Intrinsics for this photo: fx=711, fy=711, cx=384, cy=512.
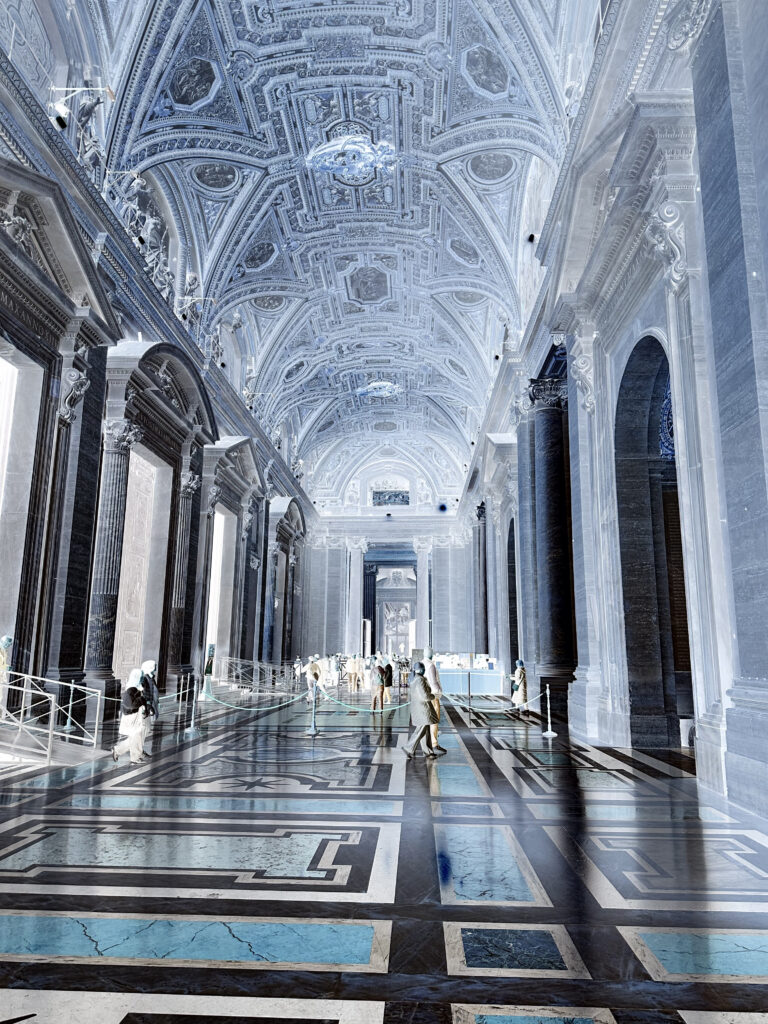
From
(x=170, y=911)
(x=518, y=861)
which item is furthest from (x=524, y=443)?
(x=170, y=911)

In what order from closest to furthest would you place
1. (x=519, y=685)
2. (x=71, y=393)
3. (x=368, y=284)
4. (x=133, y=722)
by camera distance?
(x=133, y=722) < (x=71, y=393) < (x=519, y=685) < (x=368, y=284)

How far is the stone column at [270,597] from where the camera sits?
2395 centimetres

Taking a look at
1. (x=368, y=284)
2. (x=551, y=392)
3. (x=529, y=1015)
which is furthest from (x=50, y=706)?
(x=368, y=284)

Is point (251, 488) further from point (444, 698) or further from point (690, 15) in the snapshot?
point (690, 15)

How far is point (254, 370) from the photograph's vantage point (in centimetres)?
2220

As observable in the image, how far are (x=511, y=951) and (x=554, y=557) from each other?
33.8 ft

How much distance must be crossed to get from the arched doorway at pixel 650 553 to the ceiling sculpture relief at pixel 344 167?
549 cm

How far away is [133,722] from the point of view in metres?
7.24

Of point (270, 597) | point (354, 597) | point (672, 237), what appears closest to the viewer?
point (672, 237)

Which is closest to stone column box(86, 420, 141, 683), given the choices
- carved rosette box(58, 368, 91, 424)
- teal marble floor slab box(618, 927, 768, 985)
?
carved rosette box(58, 368, 91, 424)

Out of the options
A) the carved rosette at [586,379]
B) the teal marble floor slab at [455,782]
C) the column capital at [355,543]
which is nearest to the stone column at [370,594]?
the column capital at [355,543]

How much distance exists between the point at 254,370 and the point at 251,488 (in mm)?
3960

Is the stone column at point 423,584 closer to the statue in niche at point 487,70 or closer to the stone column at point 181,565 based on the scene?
the stone column at point 181,565

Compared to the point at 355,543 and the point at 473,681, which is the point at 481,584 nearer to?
the point at 473,681
